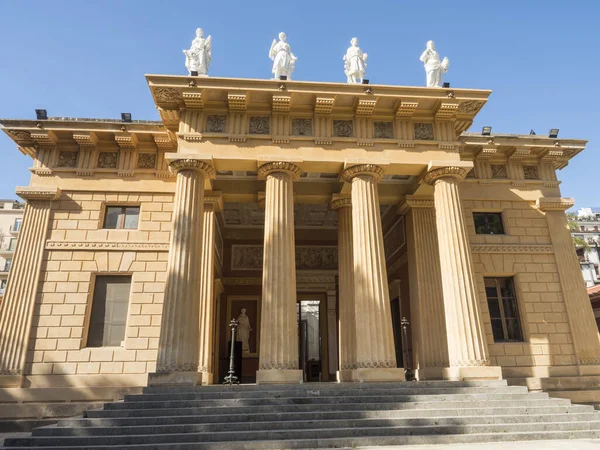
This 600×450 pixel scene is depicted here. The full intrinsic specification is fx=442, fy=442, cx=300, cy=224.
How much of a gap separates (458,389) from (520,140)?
Answer: 11230 mm

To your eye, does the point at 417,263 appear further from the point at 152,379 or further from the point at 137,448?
the point at 137,448

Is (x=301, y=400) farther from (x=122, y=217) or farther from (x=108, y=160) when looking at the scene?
(x=108, y=160)

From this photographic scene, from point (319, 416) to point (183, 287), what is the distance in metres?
5.42

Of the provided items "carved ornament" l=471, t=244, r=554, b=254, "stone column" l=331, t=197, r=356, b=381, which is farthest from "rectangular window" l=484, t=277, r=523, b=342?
"stone column" l=331, t=197, r=356, b=381

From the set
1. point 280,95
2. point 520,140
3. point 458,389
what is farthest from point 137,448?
point 520,140

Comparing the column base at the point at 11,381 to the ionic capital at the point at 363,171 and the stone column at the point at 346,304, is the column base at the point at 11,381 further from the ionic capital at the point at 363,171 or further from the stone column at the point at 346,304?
the ionic capital at the point at 363,171

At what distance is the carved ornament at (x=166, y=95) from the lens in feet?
47.3

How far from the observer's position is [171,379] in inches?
467

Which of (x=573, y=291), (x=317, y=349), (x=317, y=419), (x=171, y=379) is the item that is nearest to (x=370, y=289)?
(x=317, y=419)

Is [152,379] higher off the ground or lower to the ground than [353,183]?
lower

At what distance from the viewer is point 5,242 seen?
5541 cm

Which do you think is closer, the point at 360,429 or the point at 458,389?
the point at 360,429

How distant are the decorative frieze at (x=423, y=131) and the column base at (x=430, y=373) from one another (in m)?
8.03

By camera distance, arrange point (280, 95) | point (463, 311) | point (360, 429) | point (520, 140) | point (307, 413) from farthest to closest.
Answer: point (520, 140), point (280, 95), point (463, 311), point (307, 413), point (360, 429)
